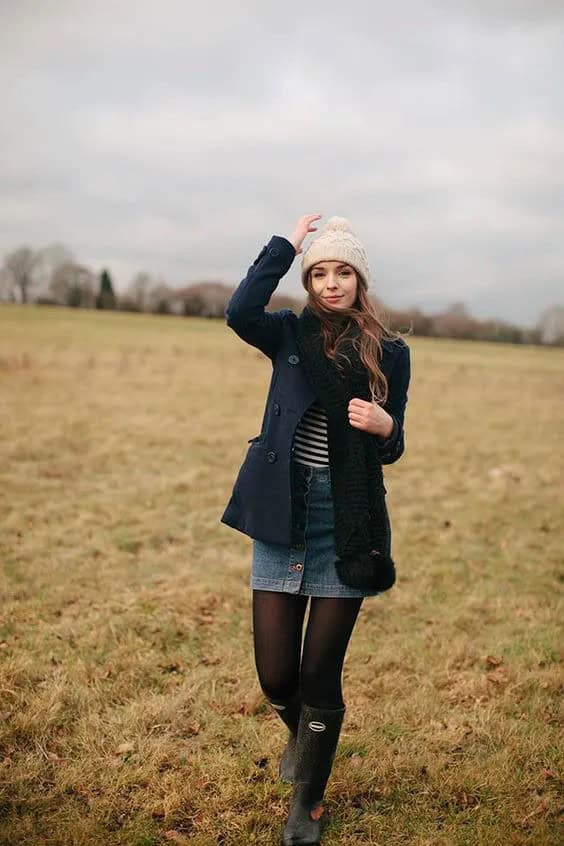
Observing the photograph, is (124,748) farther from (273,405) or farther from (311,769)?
(273,405)

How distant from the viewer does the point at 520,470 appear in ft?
44.0

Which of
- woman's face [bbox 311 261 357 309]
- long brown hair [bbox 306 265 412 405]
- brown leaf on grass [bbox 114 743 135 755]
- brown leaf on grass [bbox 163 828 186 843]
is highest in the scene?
woman's face [bbox 311 261 357 309]

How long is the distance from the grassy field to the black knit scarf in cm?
146

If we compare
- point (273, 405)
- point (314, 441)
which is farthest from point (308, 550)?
point (273, 405)

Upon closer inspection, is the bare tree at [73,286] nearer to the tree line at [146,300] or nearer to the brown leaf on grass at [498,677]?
the tree line at [146,300]

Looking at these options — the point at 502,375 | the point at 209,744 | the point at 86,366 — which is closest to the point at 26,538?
the point at 209,744

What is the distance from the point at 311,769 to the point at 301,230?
2637 mm

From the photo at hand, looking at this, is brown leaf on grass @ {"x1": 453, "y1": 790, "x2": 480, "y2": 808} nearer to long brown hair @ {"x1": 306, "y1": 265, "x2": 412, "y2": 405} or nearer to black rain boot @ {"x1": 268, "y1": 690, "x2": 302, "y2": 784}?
black rain boot @ {"x1": 268, "y1": 690, "x2": 302, "y2": 784}

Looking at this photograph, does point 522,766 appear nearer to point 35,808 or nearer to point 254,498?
point 254,498

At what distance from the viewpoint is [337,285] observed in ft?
11.6

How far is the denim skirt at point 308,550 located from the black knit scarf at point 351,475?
3.2 inches

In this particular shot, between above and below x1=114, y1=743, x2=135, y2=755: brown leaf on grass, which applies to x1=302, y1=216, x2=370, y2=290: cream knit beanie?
above

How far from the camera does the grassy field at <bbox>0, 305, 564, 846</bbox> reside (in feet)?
12.6

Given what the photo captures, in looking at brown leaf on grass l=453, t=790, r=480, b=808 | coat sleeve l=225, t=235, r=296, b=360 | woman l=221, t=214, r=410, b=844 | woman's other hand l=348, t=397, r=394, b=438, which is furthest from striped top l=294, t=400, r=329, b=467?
brown leaf on grass l=453, t=790, r=480, b=808
